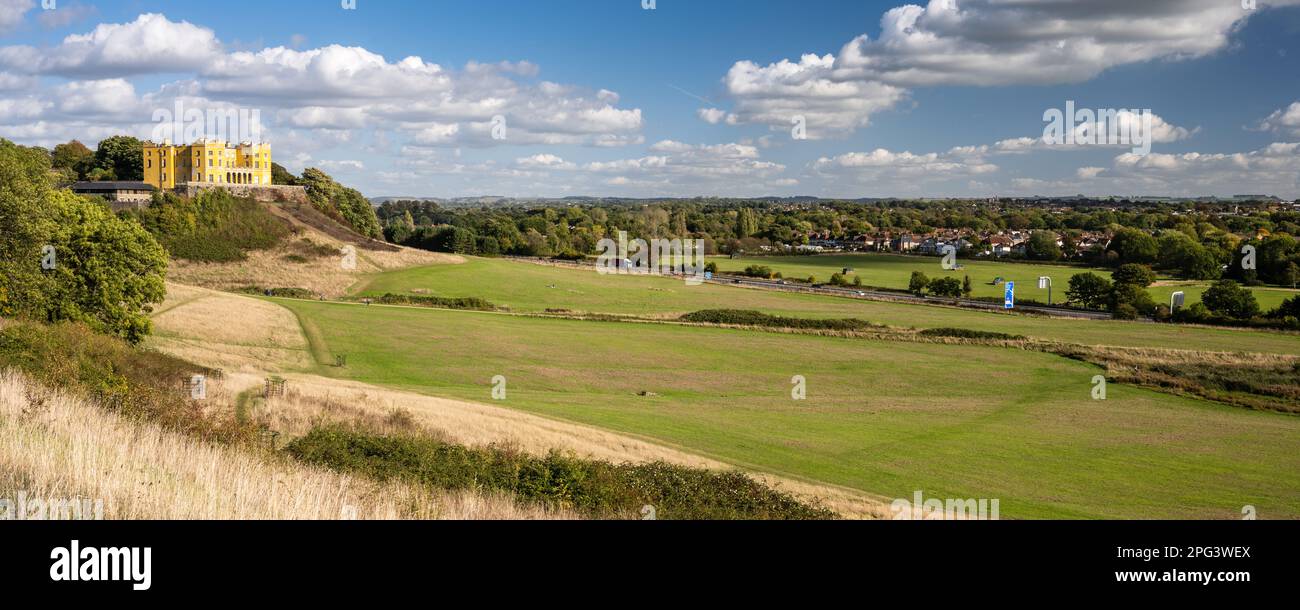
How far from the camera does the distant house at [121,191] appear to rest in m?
104

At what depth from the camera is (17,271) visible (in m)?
31.4

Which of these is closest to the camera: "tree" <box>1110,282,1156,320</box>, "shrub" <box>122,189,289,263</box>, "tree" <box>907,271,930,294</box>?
"tree" <box>1110,282,1156,320</box>

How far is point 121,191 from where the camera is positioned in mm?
105812

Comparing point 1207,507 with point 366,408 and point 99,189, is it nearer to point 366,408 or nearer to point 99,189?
point 366,408

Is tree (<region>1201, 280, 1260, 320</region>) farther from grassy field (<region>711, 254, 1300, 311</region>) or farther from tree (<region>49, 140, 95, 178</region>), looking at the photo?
tree (<region>49, 140, 95, 178</region>)

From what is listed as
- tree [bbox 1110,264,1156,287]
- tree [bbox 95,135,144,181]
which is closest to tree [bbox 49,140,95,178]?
tree [bbox 95,135,144,181]

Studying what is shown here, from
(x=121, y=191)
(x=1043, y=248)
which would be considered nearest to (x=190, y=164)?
(x=121, y=191)

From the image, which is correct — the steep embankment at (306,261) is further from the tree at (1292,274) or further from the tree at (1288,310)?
the tree at (1292,274)

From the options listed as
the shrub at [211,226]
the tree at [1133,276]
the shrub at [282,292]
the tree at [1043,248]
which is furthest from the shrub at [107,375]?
the tree at [1043,248]

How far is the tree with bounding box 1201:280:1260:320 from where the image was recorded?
8388cm

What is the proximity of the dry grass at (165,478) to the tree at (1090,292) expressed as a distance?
97.9m

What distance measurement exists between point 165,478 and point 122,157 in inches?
5179

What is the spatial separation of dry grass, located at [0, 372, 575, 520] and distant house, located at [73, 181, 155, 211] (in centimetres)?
10556
